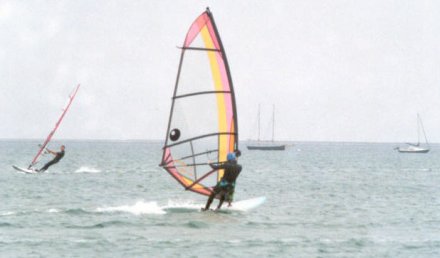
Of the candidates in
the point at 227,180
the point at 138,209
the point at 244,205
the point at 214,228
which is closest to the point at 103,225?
the point at 214,228

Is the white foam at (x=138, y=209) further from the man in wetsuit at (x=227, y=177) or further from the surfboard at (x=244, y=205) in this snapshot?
the man in wetsuit at (x=227, y=177)

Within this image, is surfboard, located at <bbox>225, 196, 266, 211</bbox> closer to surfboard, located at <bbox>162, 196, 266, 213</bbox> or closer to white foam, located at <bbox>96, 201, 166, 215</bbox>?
surfboard, located at <bbox>162, 196, 266, 213</bbox>

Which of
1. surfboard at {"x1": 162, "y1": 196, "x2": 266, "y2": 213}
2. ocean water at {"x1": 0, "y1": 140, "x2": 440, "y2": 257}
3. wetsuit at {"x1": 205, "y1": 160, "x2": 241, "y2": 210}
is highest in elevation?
wetsuit at {"x1": 205, "y1": 160, "x2": 241, "y2": 210}

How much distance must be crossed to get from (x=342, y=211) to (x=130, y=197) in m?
9.15

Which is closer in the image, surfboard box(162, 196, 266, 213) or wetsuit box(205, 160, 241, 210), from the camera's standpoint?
wetsuit box(205, 160, 241, 210)

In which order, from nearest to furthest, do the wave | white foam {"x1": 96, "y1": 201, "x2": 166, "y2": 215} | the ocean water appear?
1. the ocean water
2. the wave
3. white foam {"x1": 96, "y1": 201, "x2": 166, "y2": 215}

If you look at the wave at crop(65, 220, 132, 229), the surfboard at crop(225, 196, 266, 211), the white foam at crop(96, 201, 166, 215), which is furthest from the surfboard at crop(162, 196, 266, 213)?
the wave at crop(65, 220, 132, 229)

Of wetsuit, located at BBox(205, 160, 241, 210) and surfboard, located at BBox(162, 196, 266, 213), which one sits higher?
wetsuit, located at BBox(205, 160, 241, 210)

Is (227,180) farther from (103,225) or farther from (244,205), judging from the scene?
(103,225)

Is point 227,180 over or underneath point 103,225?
over

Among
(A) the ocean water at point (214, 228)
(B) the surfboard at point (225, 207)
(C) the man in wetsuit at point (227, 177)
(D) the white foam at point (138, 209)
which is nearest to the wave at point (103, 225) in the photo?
(A) the ocean water at point (214, 228)

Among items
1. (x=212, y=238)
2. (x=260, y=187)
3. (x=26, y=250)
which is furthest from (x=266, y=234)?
(x=260, y=187)

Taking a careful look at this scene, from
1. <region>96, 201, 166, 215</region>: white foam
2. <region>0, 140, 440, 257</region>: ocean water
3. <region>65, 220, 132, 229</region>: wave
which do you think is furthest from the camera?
<region>96, 201, 166, 215</region>: white foam

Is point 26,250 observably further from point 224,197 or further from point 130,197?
point 130,197
